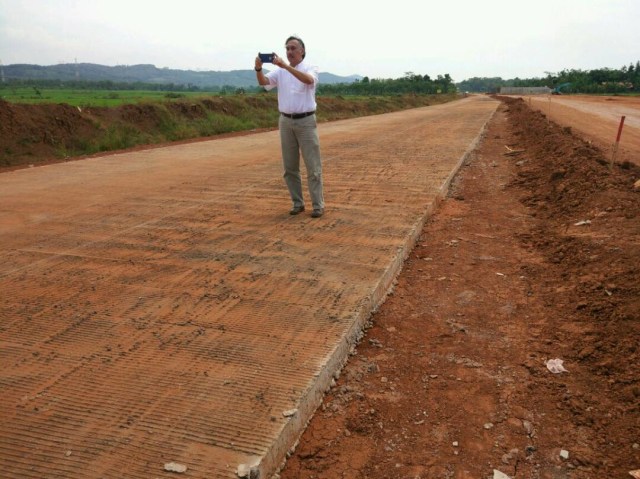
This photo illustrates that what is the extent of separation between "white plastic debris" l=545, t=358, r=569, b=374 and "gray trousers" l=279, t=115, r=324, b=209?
9.83 ft

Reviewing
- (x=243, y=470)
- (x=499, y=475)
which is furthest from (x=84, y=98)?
(x=499, y=475)

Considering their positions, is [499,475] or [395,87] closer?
[499,475]

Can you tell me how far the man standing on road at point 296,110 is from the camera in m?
4.90

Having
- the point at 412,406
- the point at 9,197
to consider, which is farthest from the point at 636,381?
the point at 9,197

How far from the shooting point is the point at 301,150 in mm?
5312

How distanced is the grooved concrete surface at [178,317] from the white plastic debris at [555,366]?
3.90 feet

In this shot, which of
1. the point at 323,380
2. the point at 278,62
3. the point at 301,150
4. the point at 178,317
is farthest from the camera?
the point at 301,150

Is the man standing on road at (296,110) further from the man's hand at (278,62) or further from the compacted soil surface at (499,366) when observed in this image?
the compacted soil surface at (499,366)

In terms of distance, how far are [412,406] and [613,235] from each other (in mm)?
3331

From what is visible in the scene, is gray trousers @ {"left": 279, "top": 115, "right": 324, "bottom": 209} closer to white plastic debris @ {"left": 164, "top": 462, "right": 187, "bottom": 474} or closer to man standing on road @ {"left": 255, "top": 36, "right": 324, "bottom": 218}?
man standing on road @ {"left": 255, "top": 36, "right": 324, "bottom": 218}

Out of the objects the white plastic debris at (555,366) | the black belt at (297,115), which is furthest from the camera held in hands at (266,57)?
the white plastic debris at (555,366)

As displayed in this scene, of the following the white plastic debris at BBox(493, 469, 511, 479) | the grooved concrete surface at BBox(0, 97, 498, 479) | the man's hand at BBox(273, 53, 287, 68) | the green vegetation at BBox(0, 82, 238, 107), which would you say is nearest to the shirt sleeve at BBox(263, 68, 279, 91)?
the man's hand at BBox(273, 53, 287, 68)

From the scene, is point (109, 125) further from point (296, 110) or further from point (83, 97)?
point (83, 97)

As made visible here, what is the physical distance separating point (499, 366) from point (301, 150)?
314 centimetres
